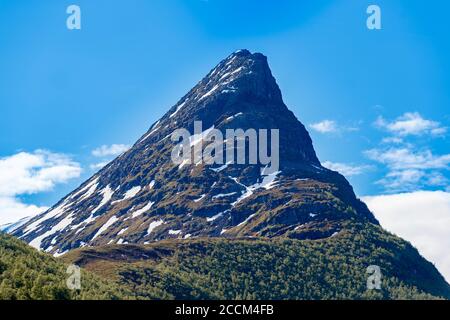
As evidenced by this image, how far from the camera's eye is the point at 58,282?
17462cm

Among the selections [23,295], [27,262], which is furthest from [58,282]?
[23,295]
